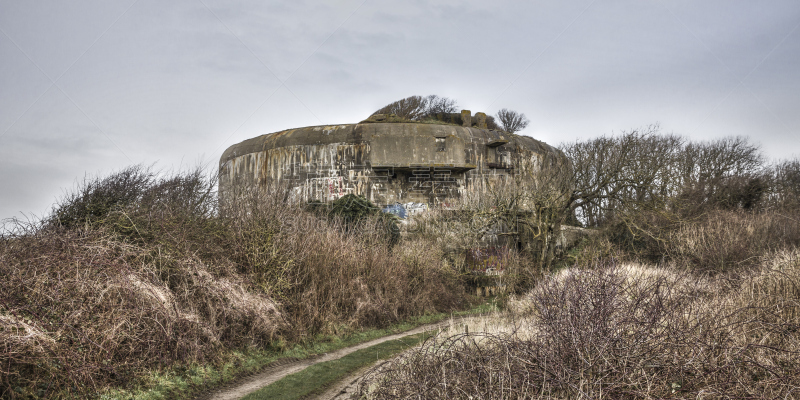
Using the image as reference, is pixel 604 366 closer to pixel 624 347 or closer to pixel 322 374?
pixel 624 347

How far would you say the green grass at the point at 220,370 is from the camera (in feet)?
21.6

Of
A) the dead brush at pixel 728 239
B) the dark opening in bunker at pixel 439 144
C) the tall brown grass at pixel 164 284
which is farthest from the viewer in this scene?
the dark opening in bunker at pixel 439 144

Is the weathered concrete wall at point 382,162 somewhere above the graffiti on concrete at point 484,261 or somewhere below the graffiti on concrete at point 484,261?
above

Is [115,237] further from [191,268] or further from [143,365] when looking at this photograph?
[143,365]

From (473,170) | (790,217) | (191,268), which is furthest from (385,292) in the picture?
(790,217)

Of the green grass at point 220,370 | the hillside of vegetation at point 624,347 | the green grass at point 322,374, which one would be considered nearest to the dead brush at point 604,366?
the hillside of vegetation at point 624,347

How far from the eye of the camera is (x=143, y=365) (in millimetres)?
6969

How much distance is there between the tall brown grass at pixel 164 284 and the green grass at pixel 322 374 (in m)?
1.33

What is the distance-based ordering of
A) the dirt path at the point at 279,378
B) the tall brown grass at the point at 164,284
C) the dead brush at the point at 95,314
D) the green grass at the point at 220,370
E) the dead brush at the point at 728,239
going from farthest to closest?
the dead brush at the point at 728,239 < the dirt path at the point at 279,378 < the green grass at the point at 220,370 < the tall brown grass at the point at 164,284 < the dead brush at the point at 95,314

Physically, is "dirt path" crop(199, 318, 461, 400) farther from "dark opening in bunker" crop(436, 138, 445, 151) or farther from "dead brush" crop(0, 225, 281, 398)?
"dark opening in bunker" crop(436, 138, 445, 151)

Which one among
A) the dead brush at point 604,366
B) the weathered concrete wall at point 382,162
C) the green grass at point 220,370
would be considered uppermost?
the weathered concrete wall at point 382,162

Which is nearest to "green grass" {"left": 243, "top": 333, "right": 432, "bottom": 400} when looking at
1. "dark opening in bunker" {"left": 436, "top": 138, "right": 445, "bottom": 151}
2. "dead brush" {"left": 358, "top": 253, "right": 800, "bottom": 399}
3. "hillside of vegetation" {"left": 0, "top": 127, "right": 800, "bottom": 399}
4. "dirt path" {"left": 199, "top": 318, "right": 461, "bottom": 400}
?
"dirt path" {"left": 199, "top": 318, "right": 461, "bottom": 400}

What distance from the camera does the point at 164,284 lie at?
7938 mm

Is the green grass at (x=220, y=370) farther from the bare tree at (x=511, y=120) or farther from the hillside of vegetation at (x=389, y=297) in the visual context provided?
the bare tree at (x=511, y=120)
